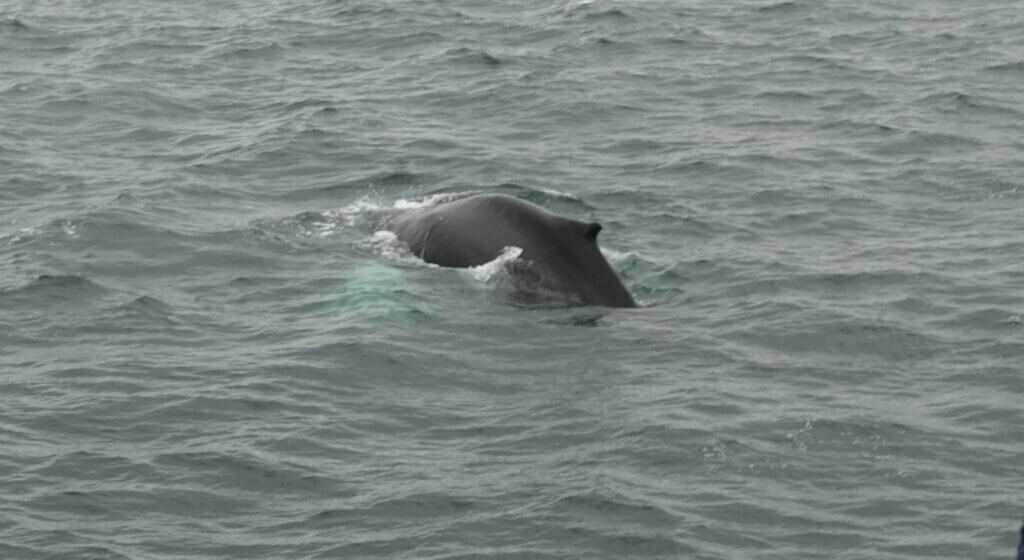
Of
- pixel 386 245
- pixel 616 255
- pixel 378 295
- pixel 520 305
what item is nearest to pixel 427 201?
pixel 386 245

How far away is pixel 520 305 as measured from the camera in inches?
769

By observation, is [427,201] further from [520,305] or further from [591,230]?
[591,230]

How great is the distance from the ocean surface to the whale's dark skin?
263 millimetres

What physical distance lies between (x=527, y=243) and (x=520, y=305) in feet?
2.41

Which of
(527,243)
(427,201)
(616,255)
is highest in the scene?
(527,243)

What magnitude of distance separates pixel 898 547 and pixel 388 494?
4.07 m

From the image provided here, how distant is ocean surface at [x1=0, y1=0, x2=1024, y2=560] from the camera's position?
15039 mm

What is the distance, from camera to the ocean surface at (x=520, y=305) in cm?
A: 1504

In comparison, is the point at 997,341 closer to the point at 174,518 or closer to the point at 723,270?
the point at 723,270

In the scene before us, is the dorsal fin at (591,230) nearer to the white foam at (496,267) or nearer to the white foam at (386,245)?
the white foam at (496,267)

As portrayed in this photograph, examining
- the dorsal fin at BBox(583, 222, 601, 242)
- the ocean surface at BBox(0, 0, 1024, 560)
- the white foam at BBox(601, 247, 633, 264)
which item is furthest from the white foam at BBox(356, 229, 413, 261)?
the dorsal fin at BBox(583, 222, 601, 242)

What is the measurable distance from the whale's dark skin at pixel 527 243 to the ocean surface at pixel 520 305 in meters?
0.26

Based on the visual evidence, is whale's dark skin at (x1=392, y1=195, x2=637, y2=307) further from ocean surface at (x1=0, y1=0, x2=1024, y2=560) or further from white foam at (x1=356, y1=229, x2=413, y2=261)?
ocean surface at (x1=0, y1=0, x2=1024, y2=560)

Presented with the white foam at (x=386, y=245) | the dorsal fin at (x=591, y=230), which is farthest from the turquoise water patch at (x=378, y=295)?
the dorsal fin at (x=591, y=230)
